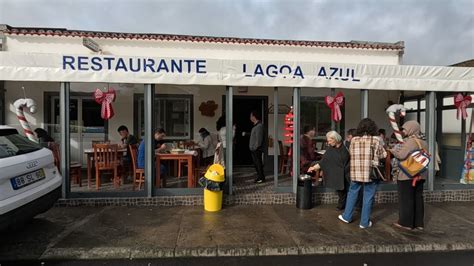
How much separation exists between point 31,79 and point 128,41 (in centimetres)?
399

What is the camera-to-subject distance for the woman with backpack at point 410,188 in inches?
189

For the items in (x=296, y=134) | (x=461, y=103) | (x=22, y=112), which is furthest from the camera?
(x=461, y=103)

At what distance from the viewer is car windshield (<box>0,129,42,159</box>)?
394cm

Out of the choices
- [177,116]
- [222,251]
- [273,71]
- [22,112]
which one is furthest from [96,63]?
[222,251]

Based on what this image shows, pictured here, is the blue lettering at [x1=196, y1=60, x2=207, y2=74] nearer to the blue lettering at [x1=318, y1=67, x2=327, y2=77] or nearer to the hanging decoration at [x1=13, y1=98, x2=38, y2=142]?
the blue lettering at [x1=318, y1=67, x2=327, y2=77]

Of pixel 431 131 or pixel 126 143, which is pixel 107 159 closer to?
pixel 126 143

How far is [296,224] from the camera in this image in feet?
16.9

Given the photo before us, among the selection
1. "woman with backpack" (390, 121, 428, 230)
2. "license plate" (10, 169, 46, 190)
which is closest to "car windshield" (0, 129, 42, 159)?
"license plate" (10, 169, 46, 190)

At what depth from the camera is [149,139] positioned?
621cm

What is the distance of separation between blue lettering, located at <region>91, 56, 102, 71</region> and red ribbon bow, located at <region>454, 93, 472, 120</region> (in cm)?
698

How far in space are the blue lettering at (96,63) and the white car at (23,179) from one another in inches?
71.2

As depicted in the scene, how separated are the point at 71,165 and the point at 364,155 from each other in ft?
17.0

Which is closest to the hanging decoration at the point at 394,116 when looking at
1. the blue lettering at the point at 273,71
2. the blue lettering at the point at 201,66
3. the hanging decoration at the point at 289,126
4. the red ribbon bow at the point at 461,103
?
the red ribbon bow at the point at 461,103

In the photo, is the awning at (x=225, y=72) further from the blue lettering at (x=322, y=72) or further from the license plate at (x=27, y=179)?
the license plate at (x=27, y=179)
